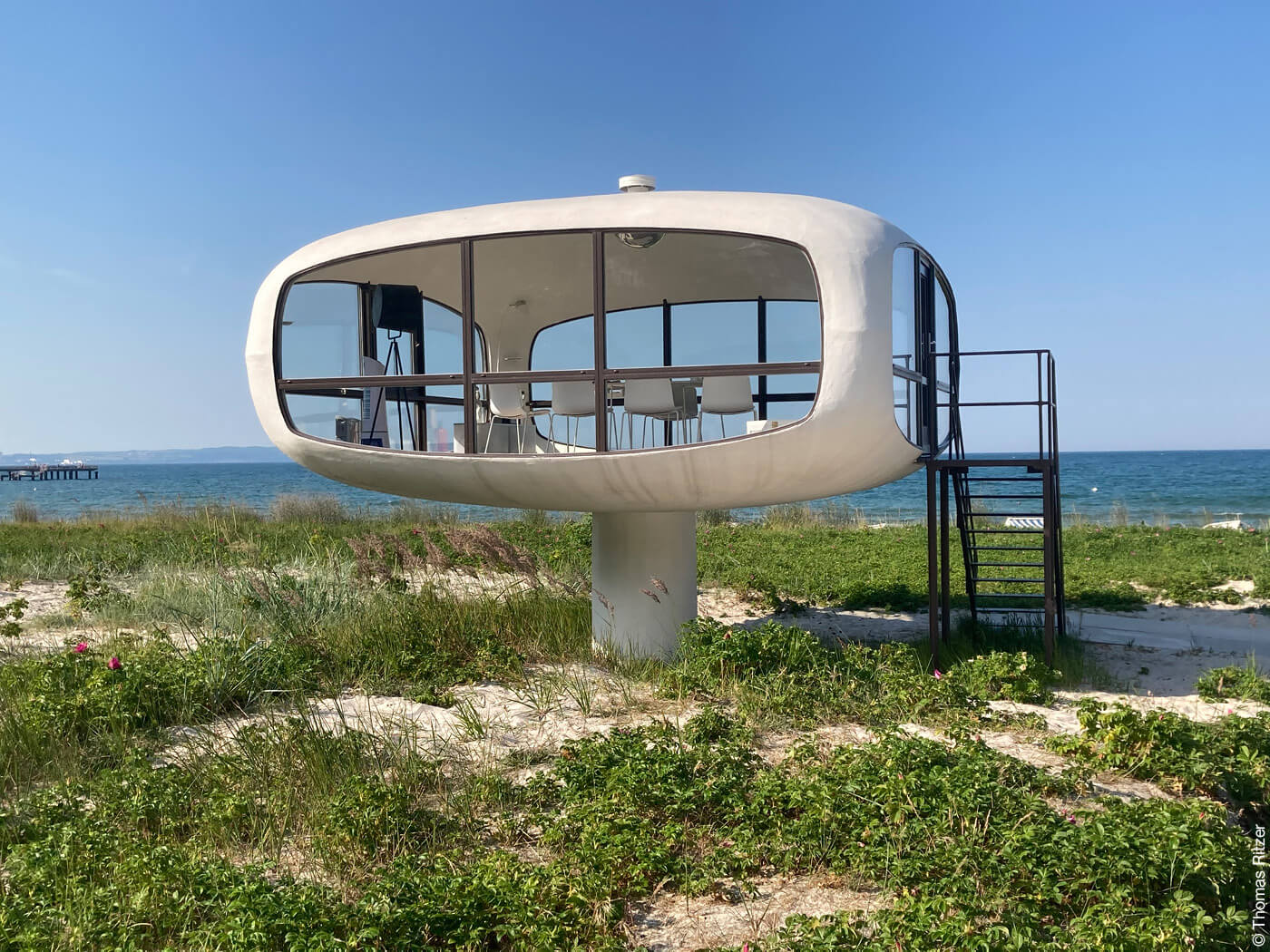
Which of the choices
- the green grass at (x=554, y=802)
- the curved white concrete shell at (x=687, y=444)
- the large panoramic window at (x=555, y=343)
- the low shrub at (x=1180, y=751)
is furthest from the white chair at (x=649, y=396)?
the low shrub at (x=1180, y=751)

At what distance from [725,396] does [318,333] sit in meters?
3.48

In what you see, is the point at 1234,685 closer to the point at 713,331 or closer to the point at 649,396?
the point at 649,396

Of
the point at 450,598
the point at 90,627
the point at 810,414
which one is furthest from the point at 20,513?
the point at 810,414

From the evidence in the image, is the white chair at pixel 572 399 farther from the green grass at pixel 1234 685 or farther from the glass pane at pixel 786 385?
the green grass at pixel 1234 685

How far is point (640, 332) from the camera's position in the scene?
992 centimetres

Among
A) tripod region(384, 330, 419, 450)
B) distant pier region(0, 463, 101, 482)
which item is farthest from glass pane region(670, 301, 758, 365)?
distant pier region(0, 463, 101, 482)

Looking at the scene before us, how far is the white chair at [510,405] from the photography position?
28.3 ft

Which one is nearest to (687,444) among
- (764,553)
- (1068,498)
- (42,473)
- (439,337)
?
(439,337)

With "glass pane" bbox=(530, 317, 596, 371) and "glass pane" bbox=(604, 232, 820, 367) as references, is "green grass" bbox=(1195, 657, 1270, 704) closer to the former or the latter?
"glass pane" bbox=(604, 232, 820, 367)

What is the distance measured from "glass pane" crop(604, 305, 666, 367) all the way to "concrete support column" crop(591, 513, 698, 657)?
2.66 m

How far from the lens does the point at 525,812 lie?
14.5 ft

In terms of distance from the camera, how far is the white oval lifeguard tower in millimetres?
6402

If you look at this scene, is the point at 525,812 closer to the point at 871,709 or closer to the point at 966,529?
the point at 871,709

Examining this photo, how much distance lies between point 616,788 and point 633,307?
6.54 meters
